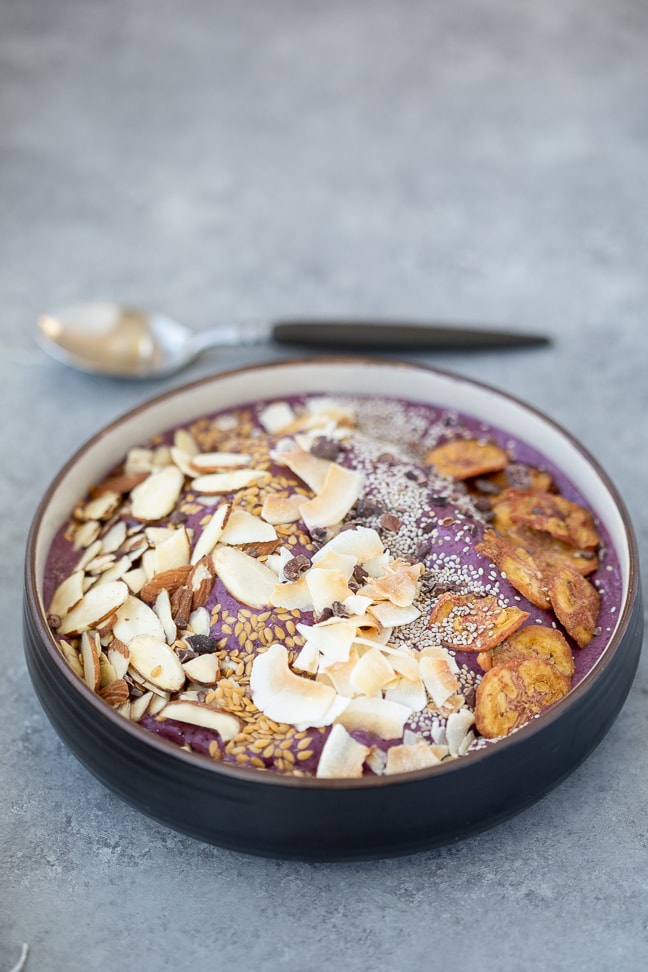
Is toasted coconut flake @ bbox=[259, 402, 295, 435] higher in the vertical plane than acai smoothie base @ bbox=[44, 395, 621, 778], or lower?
lower

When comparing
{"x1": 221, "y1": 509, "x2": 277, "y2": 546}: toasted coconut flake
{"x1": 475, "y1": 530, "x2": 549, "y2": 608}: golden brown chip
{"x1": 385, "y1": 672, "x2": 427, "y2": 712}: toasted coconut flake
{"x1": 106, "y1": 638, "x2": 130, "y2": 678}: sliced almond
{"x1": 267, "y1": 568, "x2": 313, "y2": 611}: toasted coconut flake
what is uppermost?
{"x1": 475, "y1": 530, "x2": 549, "y2": 608}: golden brown chip

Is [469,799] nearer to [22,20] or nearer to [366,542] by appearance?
[366,542]

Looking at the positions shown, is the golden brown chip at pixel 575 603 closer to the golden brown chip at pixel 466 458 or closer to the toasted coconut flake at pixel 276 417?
the golden brown chip at pixel 466 458

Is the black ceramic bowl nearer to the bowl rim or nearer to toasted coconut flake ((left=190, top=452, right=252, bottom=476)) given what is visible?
the bowl rim

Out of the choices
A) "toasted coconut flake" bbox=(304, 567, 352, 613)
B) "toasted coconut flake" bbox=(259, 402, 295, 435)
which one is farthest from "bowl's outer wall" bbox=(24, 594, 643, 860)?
"toasted coconut flake" bbox=(259, 402, 295, 435)

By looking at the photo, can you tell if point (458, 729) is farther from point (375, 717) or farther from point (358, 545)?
point (358, 545)

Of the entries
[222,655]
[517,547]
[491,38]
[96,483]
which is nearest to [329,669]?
[222,655]
